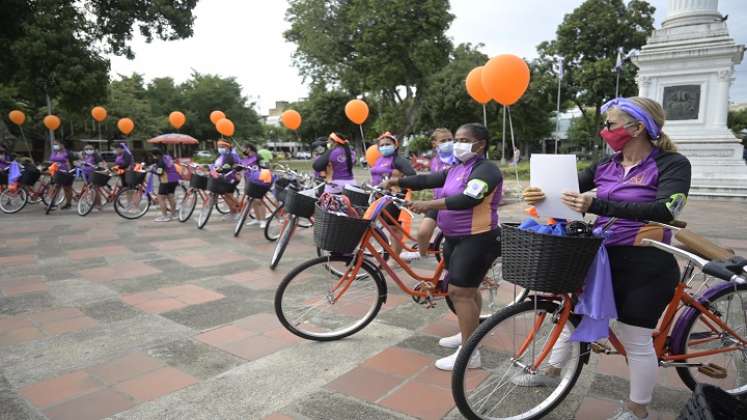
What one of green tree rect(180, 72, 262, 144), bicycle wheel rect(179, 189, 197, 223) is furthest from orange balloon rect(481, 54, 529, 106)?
green tree rect(180, 72, 262, 144)

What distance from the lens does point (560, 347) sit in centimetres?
258

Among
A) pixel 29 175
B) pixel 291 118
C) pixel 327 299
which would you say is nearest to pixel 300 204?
pixel 327 299

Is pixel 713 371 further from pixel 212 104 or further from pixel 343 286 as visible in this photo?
pixel 212 104

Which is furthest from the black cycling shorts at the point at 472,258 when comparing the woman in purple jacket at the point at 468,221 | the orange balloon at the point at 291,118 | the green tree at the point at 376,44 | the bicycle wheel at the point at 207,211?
the green tree at the point at 376,44

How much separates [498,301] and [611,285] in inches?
97.2

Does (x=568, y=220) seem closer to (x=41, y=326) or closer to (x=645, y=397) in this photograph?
(x=645, y=397)

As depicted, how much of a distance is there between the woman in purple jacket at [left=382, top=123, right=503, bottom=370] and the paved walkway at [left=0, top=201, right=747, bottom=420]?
0.52 metres

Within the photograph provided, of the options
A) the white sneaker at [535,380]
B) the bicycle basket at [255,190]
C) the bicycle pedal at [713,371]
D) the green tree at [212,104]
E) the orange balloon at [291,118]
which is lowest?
the white sneaker at [535,380]

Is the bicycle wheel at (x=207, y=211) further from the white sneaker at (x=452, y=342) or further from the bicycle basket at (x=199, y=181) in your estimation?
the white sneaker at (x=452, y=342)

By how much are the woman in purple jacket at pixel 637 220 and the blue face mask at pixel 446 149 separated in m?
2.35

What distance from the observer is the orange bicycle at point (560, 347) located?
7.86ft

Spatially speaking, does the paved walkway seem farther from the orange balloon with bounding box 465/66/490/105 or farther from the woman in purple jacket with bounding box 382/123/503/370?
the orange balloon with bounding box 465/66/490/105

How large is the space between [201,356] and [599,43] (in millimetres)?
32972

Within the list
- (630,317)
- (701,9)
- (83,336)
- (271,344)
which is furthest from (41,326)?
(701,9)
